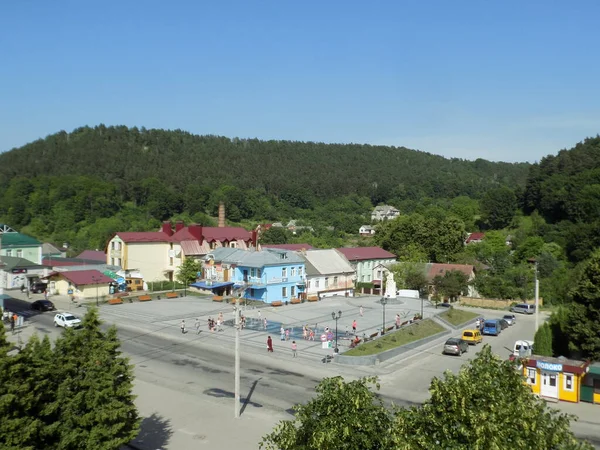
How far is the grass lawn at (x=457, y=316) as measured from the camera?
1944 inches

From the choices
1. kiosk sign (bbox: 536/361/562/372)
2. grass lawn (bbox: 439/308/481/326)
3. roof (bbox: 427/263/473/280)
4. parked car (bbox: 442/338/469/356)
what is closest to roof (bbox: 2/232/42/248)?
grass lawn (bbox: 439/308/481/326)

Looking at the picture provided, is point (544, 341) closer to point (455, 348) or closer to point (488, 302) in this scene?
point (455, 348)

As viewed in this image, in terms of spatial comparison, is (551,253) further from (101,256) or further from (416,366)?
(101,256)

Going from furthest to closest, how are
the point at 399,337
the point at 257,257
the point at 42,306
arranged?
1. the point at 257,257
2. the point at 42,306
3. the point at 399,337

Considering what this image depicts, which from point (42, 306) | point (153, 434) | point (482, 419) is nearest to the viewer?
point (482, 419)

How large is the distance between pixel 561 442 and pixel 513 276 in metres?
59.1

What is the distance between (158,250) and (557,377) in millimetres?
50611

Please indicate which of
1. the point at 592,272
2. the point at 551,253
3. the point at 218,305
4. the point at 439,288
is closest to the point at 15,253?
the point at 218,305

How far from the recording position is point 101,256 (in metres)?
81.2

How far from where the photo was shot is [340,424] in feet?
38.6

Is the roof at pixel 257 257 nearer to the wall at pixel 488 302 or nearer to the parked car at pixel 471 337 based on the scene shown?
the wall at pixel 488 302

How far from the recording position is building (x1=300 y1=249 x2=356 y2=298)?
205 ft

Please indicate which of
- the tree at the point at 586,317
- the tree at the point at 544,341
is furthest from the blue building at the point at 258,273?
the tree at the point at 586,317

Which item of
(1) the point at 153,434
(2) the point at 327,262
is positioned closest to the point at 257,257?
(2) the point at 327,262
